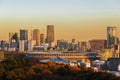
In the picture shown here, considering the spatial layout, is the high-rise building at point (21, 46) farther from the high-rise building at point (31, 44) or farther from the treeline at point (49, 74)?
the treeline at point (49, 74)

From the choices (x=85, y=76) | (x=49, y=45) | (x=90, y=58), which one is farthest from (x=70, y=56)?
(x=85, y=76)

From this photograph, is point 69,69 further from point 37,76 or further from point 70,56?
point 70,56

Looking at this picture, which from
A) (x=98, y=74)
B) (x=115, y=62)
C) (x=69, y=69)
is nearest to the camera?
(x=98, y=74)

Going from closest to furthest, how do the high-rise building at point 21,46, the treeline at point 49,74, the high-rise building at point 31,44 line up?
the treeline at point 49,74 → the high-rise building at point 21,46 → the high-rise building at point 31,44

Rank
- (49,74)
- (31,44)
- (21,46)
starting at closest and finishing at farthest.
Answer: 1. (49,74)
2. (21,46)
3. (31,44)

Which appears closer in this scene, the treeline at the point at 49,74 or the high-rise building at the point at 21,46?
the treeline at the point at 49,74

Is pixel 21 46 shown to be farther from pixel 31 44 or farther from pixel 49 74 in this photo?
pixel 49 74

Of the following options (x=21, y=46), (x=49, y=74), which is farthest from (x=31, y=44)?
(x=49, y=74)

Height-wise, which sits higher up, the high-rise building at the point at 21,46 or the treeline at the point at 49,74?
the high-rise building at the point at 21,46

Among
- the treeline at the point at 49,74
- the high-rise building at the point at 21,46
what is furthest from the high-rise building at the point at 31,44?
the treeline at the point at 49,74

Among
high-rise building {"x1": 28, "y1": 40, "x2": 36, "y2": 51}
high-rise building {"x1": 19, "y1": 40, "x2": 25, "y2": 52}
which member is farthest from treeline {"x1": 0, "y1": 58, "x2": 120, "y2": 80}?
high-rise building {"x1": 28, "y1": 40, "x2": 36, "y2": 51}

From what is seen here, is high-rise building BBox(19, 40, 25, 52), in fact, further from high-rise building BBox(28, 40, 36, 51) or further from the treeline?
the treeline
